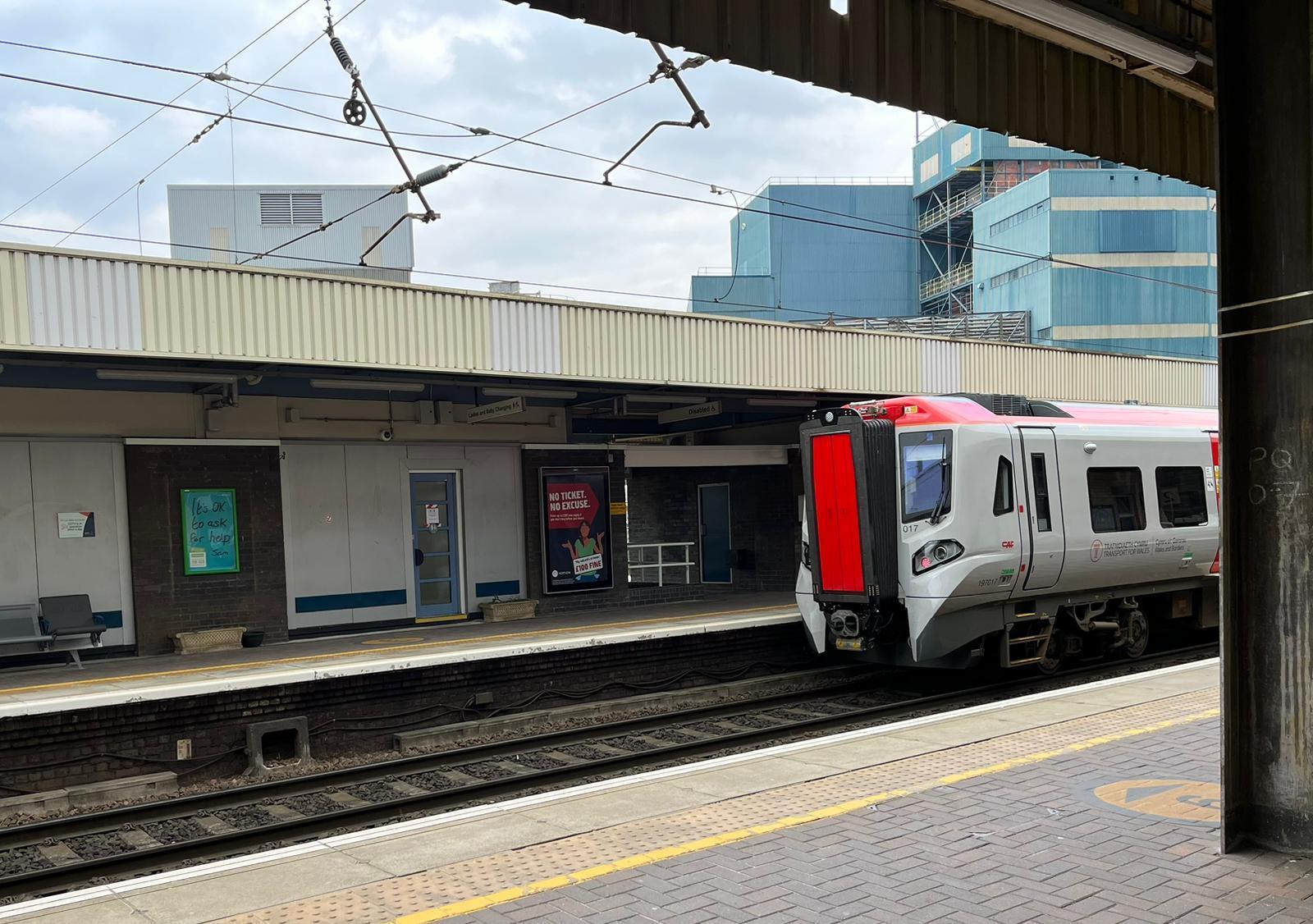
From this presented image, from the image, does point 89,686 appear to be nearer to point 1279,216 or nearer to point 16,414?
point 16,414

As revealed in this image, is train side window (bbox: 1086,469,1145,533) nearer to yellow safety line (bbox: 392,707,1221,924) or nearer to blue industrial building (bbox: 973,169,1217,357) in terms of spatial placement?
yellow safety line (bbox: 392,707,1221,924)

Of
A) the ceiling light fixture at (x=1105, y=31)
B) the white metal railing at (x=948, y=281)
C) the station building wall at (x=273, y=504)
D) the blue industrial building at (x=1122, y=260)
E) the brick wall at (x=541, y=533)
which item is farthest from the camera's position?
the white metal railing at (x=948, y=281)

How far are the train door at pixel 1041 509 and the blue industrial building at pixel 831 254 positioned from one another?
161ft

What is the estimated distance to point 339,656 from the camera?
464 inches

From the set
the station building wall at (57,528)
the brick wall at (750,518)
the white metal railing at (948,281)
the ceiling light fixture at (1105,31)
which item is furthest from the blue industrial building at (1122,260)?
the ceiling light fixture at (1105,31)

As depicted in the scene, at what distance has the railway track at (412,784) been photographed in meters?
7.46

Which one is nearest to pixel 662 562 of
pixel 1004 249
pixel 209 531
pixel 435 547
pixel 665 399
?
pixel 665 399

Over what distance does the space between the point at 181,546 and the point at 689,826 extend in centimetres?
921

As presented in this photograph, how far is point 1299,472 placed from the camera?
199 inches

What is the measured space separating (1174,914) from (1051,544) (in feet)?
24.5

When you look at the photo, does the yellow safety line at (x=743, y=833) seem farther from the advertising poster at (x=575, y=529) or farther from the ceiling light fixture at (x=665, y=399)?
the advertising poster at (x=575, y=529)

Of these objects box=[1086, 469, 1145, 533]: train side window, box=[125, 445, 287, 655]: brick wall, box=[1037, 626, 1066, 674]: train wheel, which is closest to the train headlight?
box=[1086, 469, 1145, 533]: train side window

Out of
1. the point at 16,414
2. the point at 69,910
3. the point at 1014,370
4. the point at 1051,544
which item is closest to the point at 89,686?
the point at 16,414

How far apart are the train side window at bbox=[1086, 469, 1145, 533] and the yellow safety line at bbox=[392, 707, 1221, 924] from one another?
4.24m
